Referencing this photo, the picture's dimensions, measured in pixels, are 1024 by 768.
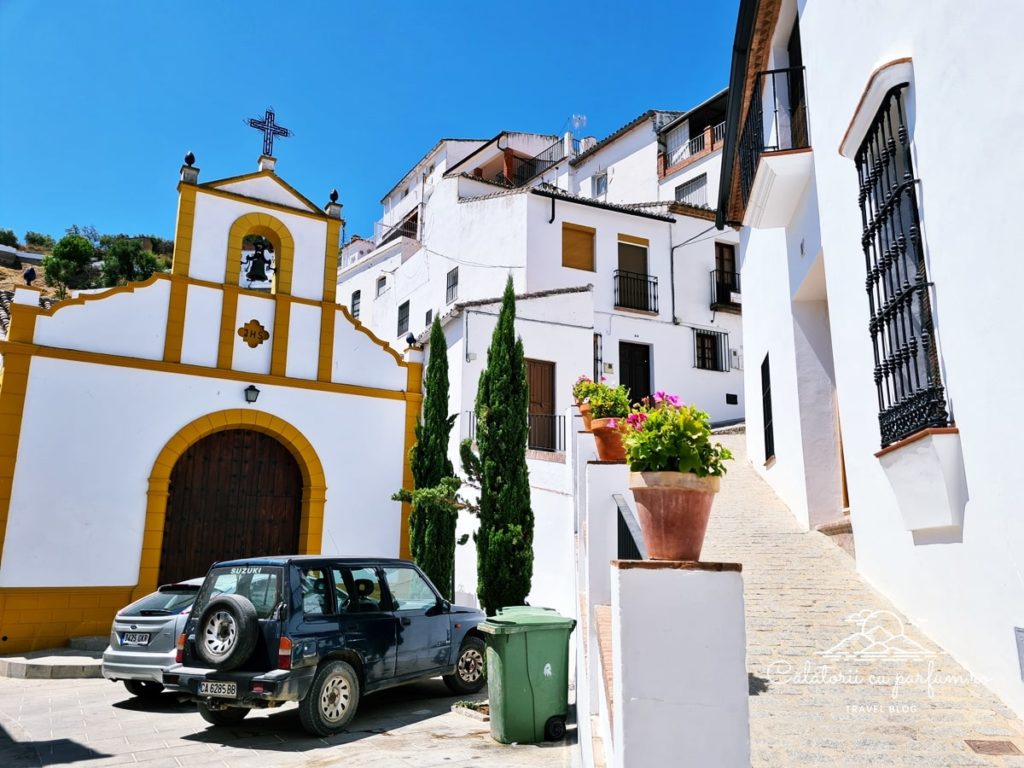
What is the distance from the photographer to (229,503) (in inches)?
493

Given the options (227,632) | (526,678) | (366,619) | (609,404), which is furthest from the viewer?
(609,404)

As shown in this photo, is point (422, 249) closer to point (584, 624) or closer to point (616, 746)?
point (584, 624)

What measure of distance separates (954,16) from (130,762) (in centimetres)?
762

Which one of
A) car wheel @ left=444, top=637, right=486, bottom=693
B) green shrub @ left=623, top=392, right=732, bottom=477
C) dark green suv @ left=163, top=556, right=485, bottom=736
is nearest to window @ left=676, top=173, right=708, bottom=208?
car wheel @ left=444, top=637, right=486, bottom=693

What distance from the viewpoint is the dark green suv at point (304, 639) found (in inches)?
262

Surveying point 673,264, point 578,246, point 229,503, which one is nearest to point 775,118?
point 229,503

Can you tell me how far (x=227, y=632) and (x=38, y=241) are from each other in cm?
5385

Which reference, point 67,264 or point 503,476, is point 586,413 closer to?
point 503,476

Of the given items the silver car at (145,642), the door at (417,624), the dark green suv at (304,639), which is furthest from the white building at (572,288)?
Answer: the silver car at (145,642)

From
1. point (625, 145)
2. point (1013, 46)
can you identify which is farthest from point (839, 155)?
point (625, 145)

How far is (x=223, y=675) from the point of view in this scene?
6.70 metres

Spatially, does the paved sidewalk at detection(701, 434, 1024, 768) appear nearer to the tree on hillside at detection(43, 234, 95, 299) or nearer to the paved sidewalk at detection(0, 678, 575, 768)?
the paved sidewalk at detection(0, 678, 575, 768)

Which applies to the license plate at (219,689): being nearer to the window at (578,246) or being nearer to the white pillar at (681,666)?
the white pillar at (681,666)

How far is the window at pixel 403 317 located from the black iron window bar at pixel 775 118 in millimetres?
15399
